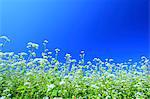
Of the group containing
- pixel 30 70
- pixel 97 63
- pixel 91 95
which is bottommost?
pixel 91 95

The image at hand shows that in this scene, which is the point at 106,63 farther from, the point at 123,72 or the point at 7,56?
the point at 7,56

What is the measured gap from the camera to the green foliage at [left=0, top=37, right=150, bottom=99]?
3006 mm

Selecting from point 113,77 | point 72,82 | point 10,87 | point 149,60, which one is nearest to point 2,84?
point 10,87

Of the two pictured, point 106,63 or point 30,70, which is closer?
point 30,70

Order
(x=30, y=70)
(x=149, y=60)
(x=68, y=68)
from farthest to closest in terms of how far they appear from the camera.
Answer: (x=149, y=60) → (x=68, y=68) → (x=30, y=70)

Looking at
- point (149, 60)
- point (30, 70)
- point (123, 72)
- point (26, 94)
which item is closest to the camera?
point (26, 94)

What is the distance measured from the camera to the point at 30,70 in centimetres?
332

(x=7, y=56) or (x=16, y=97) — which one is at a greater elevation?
(x=7, y=56)

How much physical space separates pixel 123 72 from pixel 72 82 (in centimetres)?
92

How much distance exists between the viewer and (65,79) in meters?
2.94

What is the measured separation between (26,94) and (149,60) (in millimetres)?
1653

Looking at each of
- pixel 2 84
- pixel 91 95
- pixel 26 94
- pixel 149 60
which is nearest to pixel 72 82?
pixel 91 95

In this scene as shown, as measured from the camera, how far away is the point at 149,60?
411 cm

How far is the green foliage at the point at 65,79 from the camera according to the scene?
3.01 m
